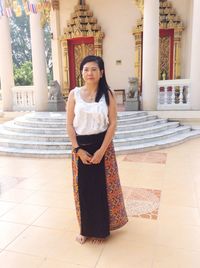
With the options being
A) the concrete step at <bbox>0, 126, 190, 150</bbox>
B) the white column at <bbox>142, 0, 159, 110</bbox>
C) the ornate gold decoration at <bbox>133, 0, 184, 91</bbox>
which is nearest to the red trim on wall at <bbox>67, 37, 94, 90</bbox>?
the ornate gold decoration at <bbox>133, 0, 184, 91</bbox>

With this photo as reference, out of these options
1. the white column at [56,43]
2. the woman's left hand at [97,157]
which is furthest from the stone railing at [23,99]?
the woman's left hand at [97,157]

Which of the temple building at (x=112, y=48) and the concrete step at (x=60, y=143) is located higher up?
the temple building at (x=112, y=48)

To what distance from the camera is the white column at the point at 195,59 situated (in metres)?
6.89

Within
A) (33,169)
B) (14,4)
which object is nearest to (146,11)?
(14,4)

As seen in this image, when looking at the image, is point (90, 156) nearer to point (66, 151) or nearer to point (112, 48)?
point (66, 151)

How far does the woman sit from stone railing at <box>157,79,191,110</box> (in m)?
5.67

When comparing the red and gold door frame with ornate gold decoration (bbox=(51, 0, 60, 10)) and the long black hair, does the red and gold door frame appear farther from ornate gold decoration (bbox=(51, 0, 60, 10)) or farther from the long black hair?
the long black hair

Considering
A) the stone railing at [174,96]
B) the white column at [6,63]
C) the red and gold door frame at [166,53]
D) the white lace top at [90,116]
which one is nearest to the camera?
the white lace top at [90,116]

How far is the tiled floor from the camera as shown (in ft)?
6.96

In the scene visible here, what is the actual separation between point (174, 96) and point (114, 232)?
19.2ft

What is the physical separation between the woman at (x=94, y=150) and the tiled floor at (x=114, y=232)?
0.23m

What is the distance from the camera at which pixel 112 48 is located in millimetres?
10086

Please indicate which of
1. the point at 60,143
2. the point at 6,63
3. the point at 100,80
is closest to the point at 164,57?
the point at 6,63

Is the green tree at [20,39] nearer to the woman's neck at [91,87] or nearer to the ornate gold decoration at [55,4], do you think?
the ornate gold decoration at [55,4]
